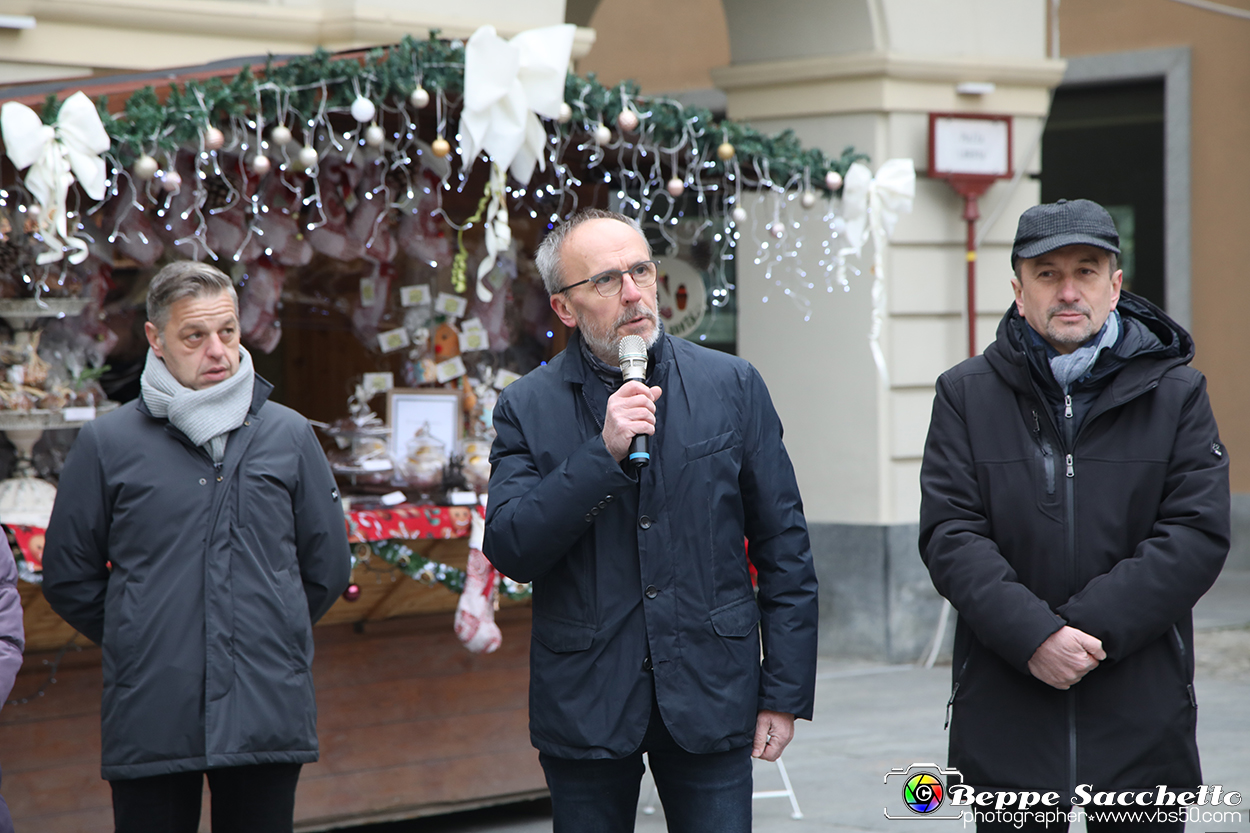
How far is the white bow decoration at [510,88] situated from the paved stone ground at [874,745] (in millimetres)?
2413

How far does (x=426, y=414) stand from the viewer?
5.79 m

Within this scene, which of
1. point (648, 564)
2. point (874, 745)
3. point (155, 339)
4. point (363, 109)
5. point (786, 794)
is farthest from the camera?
point (874, 745)

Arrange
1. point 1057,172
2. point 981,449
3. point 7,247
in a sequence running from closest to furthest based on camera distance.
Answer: point 981,449
point 7,247
point 1057,172

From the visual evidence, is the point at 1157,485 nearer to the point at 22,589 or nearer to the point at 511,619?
the point at 511,619

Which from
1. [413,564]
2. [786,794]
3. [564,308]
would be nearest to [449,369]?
[413,564]

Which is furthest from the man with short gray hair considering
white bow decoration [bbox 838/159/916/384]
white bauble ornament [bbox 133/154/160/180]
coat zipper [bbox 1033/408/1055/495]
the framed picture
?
white bow decoration [bbox 838/159/916/384]

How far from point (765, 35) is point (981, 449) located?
19.0 ft

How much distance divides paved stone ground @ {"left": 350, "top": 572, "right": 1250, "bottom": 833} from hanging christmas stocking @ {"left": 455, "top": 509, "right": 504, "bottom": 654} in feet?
2.56

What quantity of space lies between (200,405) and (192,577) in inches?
16.0

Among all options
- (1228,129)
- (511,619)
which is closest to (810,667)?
(511,619)

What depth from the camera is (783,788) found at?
5934 millimetres

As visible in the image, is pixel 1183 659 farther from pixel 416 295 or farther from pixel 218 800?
pixel 416 295

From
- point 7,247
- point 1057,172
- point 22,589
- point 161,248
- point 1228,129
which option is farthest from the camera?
point 1057,172

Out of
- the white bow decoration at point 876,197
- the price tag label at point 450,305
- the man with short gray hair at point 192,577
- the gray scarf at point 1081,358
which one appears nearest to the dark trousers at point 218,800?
the man with short gray hair at point 192,577
